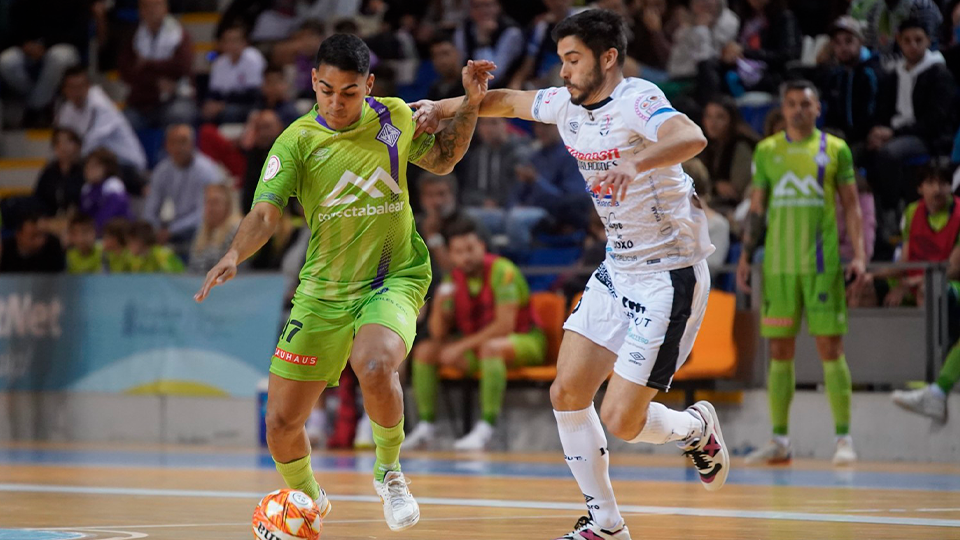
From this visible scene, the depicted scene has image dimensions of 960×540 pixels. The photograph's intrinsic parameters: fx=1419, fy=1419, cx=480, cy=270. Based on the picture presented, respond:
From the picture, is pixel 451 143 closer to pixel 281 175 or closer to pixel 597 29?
pixel 281 175

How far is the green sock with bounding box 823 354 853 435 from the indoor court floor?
0.37m

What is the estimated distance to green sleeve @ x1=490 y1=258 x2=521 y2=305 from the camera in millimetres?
12422

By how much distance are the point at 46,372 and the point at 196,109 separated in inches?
166

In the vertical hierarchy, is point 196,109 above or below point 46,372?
above

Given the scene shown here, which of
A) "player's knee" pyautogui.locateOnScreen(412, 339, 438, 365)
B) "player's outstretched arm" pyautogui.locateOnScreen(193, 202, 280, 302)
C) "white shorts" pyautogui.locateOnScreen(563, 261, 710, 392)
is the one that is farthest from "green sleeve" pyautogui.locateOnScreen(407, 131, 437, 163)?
"player's knee" pyautogui.locateOnScreen(412, 339, 438, 365)

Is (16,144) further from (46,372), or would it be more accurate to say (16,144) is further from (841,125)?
(841,125)

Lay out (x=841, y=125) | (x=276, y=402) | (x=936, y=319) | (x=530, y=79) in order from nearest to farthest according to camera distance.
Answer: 1. (x=276, y=402)
2. (x=936, y=319)
3. (x=841, y=125)
4. (x=530, y=79)

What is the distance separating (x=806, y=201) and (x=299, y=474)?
18.4 feet

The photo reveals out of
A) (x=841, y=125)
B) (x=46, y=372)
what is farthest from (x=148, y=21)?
(x=841, y=125)

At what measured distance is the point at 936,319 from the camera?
1113 cm

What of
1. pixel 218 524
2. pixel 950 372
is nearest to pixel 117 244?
pixel 950 372

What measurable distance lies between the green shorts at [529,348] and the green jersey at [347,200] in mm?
5934

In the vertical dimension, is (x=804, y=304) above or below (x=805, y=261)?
below

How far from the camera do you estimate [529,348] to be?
493 inches
